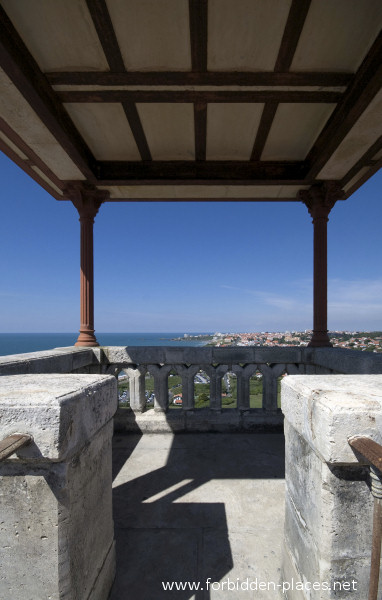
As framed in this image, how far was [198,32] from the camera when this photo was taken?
7.73 feet

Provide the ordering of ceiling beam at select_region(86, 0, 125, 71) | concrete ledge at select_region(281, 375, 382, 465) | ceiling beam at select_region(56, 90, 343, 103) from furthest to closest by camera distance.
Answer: ceiling beam at select_region(56, 90, 343, 103) < ceiling beam at select_region(86, 0, 125, 71) < concrete ledge at select_region(281, 375, 382, 465)

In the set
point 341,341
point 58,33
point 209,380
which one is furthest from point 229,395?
point 58,33

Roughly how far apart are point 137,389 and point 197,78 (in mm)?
3549

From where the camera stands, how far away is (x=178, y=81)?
2770mm

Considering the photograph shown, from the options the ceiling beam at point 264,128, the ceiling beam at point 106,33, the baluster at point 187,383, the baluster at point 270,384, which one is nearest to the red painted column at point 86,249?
the baluster at point 187,383

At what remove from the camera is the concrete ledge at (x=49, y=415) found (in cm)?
105

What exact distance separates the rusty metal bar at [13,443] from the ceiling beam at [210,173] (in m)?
3.88

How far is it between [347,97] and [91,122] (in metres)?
2.80

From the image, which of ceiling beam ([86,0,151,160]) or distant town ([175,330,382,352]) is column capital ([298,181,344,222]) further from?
ceiling beam ([86,0,151,160])

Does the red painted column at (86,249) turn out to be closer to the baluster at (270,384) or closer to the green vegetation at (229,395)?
the green vegetation at (229,395)

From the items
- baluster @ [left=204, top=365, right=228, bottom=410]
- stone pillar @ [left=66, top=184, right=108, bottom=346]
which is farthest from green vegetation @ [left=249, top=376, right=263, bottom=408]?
stone pillar @ [left=66, top=184, right=108, bottom=346]

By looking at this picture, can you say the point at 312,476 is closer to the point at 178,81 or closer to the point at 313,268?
the point at 178,81

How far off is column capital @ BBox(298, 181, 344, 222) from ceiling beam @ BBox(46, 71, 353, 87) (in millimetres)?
1666

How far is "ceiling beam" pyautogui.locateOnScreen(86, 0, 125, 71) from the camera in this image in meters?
2.20
